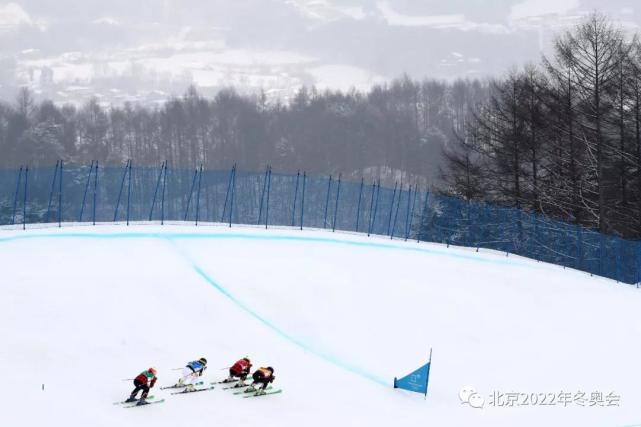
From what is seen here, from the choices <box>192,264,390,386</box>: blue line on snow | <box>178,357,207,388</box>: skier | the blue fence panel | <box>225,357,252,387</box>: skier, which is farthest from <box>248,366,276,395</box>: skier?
the blue fence panel

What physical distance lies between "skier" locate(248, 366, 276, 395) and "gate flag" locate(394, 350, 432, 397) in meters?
3.01

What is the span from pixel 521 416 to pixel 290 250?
1013cm

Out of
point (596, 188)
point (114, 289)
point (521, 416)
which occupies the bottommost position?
point (521, 416)

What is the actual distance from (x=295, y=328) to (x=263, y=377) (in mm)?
4382

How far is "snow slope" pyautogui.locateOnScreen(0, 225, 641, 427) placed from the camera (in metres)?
16.9

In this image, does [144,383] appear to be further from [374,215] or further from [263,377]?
[374,215]

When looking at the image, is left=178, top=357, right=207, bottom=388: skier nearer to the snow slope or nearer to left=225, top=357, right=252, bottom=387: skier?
the snow slope

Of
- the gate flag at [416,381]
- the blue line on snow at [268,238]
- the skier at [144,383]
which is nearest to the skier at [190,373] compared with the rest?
the skier at [144,383]

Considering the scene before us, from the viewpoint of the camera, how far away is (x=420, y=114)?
415ft

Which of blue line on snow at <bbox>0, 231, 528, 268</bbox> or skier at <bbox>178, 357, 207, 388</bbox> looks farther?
blue line on snow at <bbox>0, 231, 528, 268</bbox>

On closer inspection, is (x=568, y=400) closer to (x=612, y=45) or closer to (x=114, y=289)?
(x=114, y=289)

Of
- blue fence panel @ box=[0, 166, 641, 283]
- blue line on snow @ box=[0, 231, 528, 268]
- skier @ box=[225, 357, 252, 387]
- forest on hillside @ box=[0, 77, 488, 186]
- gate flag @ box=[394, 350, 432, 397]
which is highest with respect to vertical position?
forest on hillside @ box=[0, 77, 488, 186]

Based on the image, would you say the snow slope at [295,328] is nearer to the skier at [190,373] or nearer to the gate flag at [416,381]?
the gate flag at [416,381]

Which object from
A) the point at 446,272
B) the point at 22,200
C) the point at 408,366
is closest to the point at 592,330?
the point at 446,272
